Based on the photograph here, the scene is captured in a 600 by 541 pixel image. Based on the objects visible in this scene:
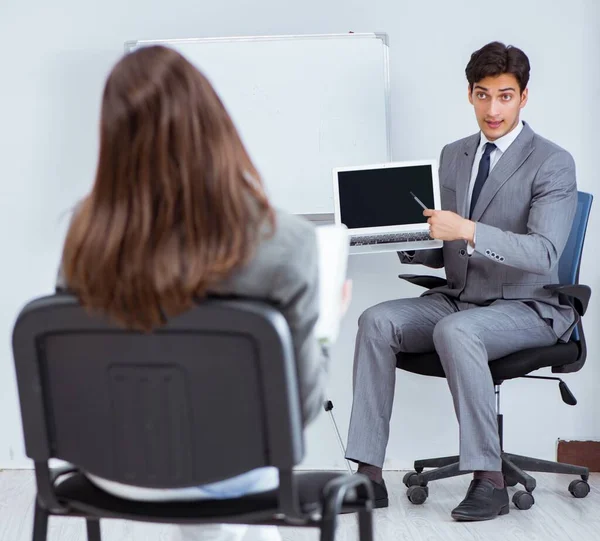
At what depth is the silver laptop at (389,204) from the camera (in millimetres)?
2584

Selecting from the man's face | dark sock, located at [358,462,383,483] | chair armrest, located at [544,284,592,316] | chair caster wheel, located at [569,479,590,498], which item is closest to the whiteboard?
the man's face

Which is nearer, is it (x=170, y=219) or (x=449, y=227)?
(x=170, y=219)

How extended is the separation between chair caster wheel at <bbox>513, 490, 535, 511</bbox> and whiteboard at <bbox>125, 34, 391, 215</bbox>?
1.14m

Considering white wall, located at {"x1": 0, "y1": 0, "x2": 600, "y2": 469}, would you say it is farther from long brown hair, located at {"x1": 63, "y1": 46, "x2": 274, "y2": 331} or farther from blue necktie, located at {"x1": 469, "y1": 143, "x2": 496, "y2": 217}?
long brown hair, located at {"x1": 63, "y1": 46, "x2": 274, "y2": 331}

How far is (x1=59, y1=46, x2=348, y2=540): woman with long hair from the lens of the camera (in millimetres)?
1075

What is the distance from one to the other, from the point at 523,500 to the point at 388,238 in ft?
2.83

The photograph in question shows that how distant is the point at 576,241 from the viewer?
2.67 m

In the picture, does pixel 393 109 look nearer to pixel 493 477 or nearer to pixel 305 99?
pixel 305 99

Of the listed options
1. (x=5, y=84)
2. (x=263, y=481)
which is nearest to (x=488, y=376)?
(x=263, y=481)

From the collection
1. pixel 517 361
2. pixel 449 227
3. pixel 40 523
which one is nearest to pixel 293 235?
pixel 40 523

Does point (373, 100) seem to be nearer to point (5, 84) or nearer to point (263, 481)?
point (5, 84)

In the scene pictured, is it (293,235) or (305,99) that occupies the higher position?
(305,99)

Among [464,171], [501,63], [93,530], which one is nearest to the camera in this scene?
[93,530]

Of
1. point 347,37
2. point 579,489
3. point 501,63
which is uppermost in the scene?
point 347,37
